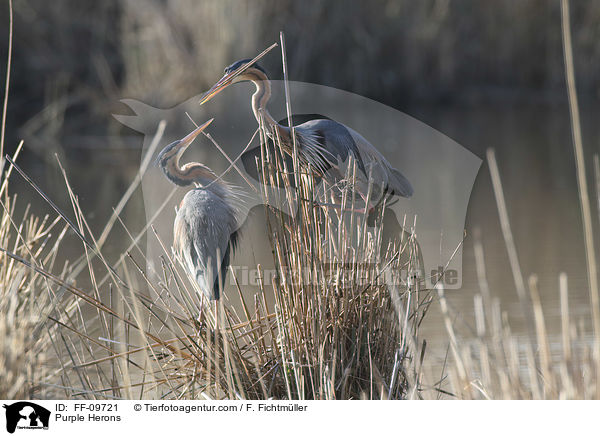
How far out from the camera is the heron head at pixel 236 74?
2.46m

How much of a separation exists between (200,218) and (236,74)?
0.45 metres

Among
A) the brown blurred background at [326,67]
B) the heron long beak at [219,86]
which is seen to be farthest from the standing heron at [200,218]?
the brown blurred background at [326,67]

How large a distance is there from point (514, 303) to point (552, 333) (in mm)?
474

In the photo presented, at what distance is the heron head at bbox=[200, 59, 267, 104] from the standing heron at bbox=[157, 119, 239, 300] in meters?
0.15

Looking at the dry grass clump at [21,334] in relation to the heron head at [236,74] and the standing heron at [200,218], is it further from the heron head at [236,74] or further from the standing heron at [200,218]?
the heron head at [236,74]

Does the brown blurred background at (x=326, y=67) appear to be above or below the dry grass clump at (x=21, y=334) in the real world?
above

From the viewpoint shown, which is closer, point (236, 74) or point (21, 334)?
point (21, 334)

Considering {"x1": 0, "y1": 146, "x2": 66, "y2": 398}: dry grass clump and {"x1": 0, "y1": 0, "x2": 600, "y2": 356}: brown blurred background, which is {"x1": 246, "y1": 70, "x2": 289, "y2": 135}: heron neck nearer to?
{"x1": 0, "y1": 146, "x2": 66, "y2": 398}: dry grass clump

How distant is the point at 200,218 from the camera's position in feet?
8.10

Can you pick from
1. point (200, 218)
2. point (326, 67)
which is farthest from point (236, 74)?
point (326, 67)

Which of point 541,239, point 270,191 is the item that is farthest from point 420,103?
point 270,191

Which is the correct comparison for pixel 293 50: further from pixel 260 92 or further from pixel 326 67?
pixel 260 92

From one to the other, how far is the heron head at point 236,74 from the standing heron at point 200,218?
147mm

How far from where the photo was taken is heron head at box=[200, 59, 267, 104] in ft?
8.09
